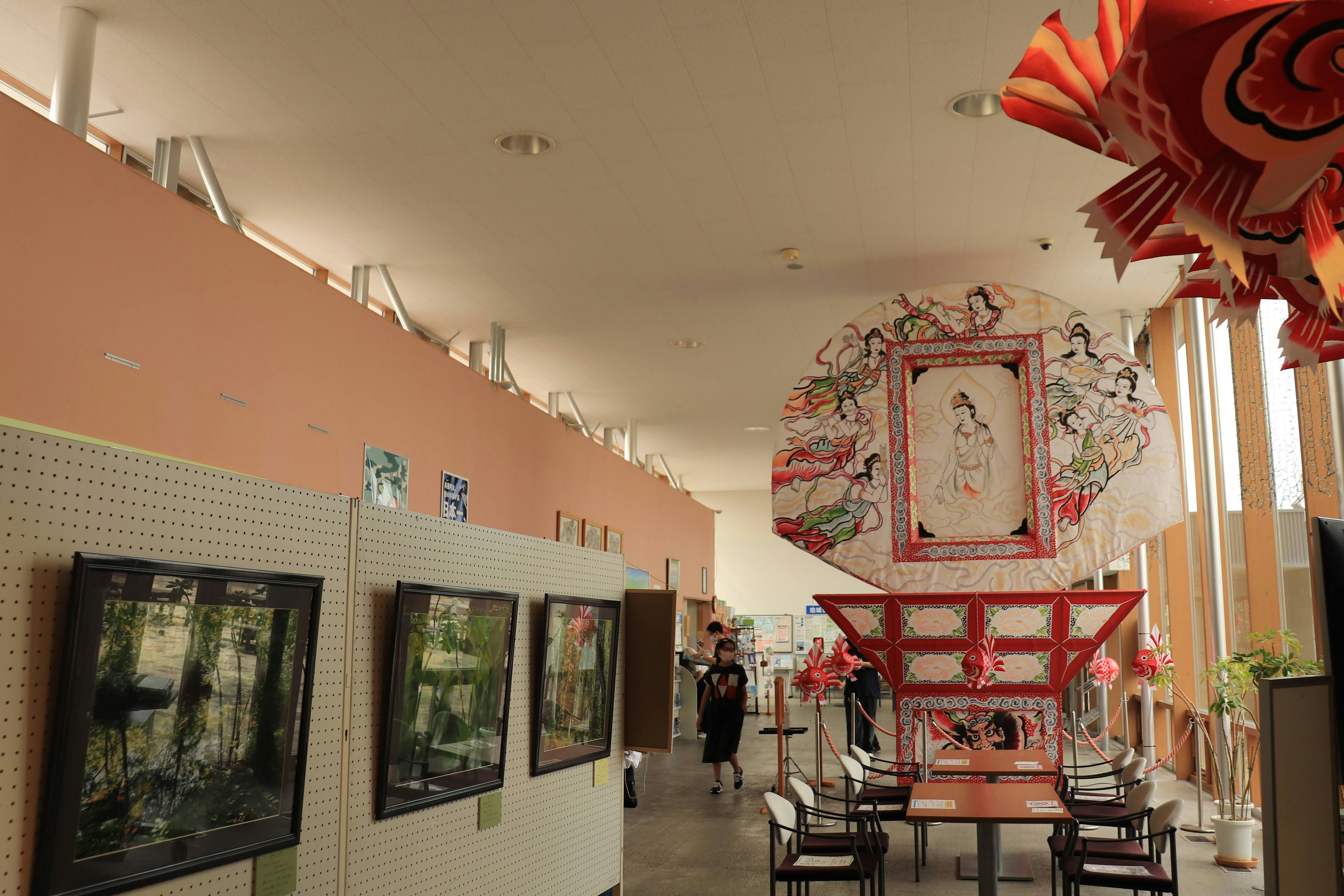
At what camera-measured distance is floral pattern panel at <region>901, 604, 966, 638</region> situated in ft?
22.9

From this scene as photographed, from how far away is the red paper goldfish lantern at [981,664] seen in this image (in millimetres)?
6781

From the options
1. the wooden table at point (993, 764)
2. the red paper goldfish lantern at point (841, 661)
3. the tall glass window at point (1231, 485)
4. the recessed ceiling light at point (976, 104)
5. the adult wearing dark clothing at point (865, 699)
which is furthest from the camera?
the adult wearing dark clothing at point (865, 699)

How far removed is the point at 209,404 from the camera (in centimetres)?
552

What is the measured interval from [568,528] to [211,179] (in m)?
6.08

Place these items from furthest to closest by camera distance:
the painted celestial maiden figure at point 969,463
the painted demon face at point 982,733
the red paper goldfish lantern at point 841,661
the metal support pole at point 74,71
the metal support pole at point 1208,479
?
the metal support pole at point 1208,479 < the red paper goldfish lantern at point 841,661 < the painted celestial maiden figure at point 969,463 < the painted demon face at point 982,733 < the metal support pole at point 74,71

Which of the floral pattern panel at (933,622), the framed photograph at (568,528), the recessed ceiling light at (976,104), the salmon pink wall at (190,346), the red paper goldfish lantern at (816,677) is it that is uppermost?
the recessed ceiling light at (976,104)

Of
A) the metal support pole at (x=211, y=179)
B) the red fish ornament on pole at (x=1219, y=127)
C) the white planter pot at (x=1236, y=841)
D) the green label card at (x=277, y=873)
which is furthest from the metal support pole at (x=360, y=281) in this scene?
the red fish ornament on pole at (x=1219, y=127)

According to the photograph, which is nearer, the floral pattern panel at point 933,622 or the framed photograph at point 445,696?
the framed photograph at point 445,696

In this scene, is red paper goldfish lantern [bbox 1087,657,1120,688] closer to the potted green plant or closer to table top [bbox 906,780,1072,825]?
the potted green plant

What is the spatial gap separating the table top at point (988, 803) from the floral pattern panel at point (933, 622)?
154 cm

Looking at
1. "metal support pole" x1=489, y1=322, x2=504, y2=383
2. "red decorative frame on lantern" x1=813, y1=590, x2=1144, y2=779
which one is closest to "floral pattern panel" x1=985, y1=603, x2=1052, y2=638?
"red decorative frame on lantern" x1=813, y1=590, x2=1144, y2=779

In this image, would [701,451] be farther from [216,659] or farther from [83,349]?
[216,659]

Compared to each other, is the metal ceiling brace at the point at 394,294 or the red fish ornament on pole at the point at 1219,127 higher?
the metal ceiling brace at the point at 394,294

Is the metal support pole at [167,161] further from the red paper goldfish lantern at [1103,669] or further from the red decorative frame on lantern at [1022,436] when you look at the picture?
the red paper goldfish lantern at [1103,669]
